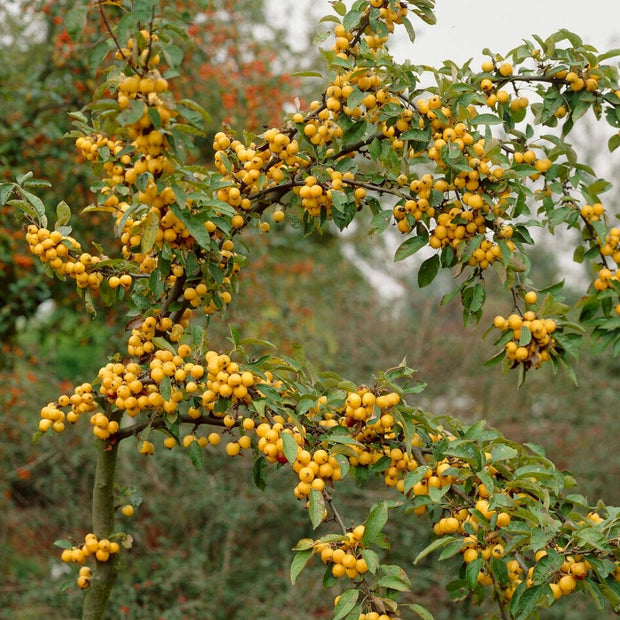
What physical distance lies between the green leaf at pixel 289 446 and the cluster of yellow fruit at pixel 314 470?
0.03 meters

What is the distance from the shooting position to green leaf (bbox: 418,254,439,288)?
81.2 inches

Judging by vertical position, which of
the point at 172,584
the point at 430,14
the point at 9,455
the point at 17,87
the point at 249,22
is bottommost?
the point at 172,584

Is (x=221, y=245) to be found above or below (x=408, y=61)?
below

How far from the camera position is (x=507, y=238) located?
6.29ft

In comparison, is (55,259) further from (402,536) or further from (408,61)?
(402,536)

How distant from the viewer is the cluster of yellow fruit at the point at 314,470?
5.33ft

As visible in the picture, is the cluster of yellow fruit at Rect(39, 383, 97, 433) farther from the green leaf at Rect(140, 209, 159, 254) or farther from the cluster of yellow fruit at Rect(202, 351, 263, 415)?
the green leaf at Rect(140, 209, 159, 254)

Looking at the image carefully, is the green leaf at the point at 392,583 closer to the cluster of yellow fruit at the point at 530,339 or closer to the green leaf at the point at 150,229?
the cluster of yellow fruit at the point at 530,339

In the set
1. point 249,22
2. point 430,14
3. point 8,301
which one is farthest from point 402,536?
point 249,22

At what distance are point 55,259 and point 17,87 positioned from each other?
3.24 meters

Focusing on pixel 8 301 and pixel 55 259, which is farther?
pixel 8 301

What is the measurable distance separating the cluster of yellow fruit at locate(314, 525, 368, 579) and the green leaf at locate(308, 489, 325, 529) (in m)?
0.06

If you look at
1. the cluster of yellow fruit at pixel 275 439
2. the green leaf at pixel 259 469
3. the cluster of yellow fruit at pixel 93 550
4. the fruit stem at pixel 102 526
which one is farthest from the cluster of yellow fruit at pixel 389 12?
the cluster of yellow fruit at pixel 93 550

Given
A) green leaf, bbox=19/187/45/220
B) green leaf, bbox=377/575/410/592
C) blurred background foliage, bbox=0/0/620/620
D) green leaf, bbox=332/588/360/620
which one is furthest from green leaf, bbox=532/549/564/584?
blurred background foliage, bbox=0/0/620/620
